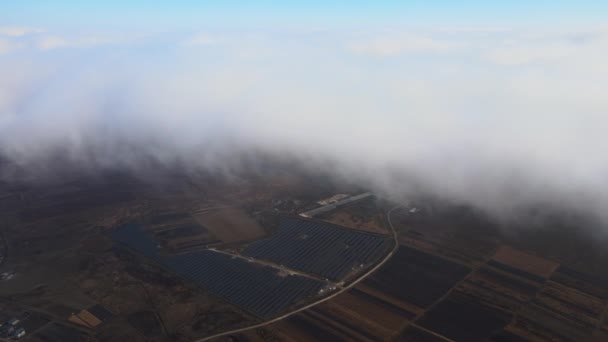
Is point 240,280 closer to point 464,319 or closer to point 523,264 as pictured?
point 464,319

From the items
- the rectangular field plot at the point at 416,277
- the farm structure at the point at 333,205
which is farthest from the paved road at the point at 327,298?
the farm structure at the point at 333,205

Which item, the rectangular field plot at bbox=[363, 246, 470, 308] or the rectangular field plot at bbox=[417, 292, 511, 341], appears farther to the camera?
the rectangular field plot at bbox=[363, 246, 470, 308]

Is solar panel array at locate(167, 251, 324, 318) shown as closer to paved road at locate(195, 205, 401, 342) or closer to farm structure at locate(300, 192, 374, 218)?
paved road at locate(195, 205, 401, 342)

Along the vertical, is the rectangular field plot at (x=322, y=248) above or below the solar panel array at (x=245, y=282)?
below

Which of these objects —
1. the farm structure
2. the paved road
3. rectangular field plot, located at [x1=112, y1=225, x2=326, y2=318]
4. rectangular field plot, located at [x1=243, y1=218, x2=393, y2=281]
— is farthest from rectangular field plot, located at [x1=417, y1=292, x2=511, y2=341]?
the farm structure

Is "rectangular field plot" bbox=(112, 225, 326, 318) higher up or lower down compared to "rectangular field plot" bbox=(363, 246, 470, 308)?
higher up

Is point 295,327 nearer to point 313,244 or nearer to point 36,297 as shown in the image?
point 313,244

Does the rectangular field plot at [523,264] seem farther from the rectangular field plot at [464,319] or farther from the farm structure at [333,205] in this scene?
the farm structure at [333,205]

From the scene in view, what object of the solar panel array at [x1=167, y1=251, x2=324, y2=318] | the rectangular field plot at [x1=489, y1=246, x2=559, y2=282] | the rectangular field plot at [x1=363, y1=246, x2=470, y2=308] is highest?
the solar panel array at [x1=167, y1=251, x2=324, y2=318]
